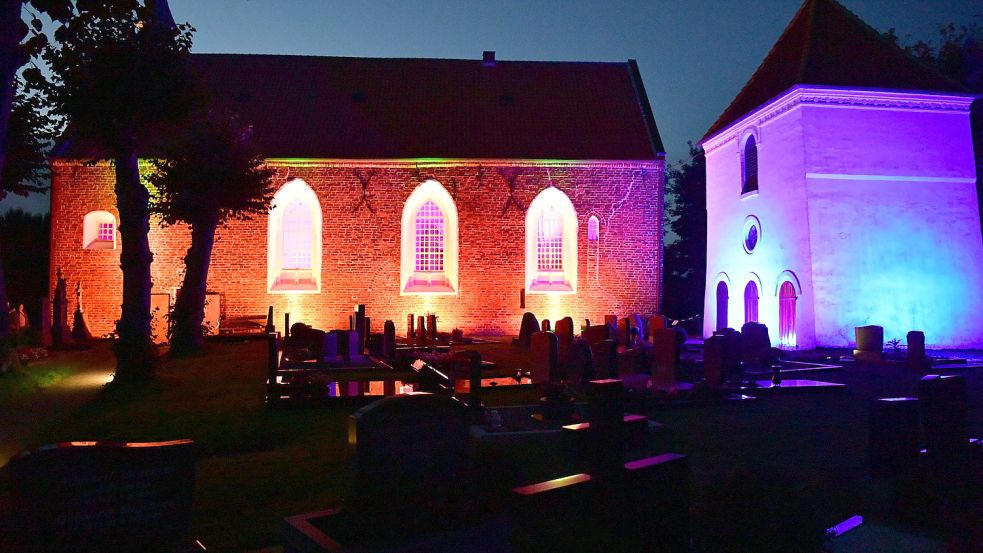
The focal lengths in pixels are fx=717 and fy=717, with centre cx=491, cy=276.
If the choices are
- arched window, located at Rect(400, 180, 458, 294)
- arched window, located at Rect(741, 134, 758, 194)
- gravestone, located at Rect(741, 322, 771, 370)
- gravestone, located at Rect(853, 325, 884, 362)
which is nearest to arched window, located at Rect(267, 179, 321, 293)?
arched window, located at Rect(400, 180, 458, 294)

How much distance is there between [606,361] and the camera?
1080 centimetres

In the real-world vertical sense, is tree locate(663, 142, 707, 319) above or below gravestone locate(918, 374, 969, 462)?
above

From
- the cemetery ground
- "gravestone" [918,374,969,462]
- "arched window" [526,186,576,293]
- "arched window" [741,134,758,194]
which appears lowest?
the cemetery ground

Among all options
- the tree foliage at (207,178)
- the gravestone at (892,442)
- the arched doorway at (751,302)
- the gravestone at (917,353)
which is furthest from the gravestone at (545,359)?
the arched doorway at (751,302)

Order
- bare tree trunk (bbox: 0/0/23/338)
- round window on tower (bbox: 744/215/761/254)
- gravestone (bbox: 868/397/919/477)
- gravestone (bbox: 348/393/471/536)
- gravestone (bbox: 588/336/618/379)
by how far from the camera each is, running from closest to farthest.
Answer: gravestone (bbox: 348/393/471/536) → gravestone (bbox: 868/397/919/477) → bare tree trunk (bbox: 0/0/23/338) → gravestone (bbox: 588/336/618/379) → round window on tower (bbox: 744/215/761/254)

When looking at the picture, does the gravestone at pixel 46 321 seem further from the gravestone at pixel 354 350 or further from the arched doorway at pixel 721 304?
the arched doorway at pixel 721 304

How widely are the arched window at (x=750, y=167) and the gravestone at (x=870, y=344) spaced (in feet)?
20.0

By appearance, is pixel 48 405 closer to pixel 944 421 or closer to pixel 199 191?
pixel 199 191

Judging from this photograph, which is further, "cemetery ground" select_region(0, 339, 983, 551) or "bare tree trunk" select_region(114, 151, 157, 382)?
"bare tree trunk" select_region(114, 151, 157, 382)

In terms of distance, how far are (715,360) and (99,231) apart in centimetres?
1811

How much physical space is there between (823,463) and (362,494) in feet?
14.3

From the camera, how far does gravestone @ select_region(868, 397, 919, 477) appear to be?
19.3ft

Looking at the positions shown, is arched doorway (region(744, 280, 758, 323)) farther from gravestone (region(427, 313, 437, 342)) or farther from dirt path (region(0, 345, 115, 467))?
dirt path (region(0, 345, 115, 467))

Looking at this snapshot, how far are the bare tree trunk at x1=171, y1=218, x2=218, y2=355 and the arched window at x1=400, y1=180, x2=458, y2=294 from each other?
6.10 m
